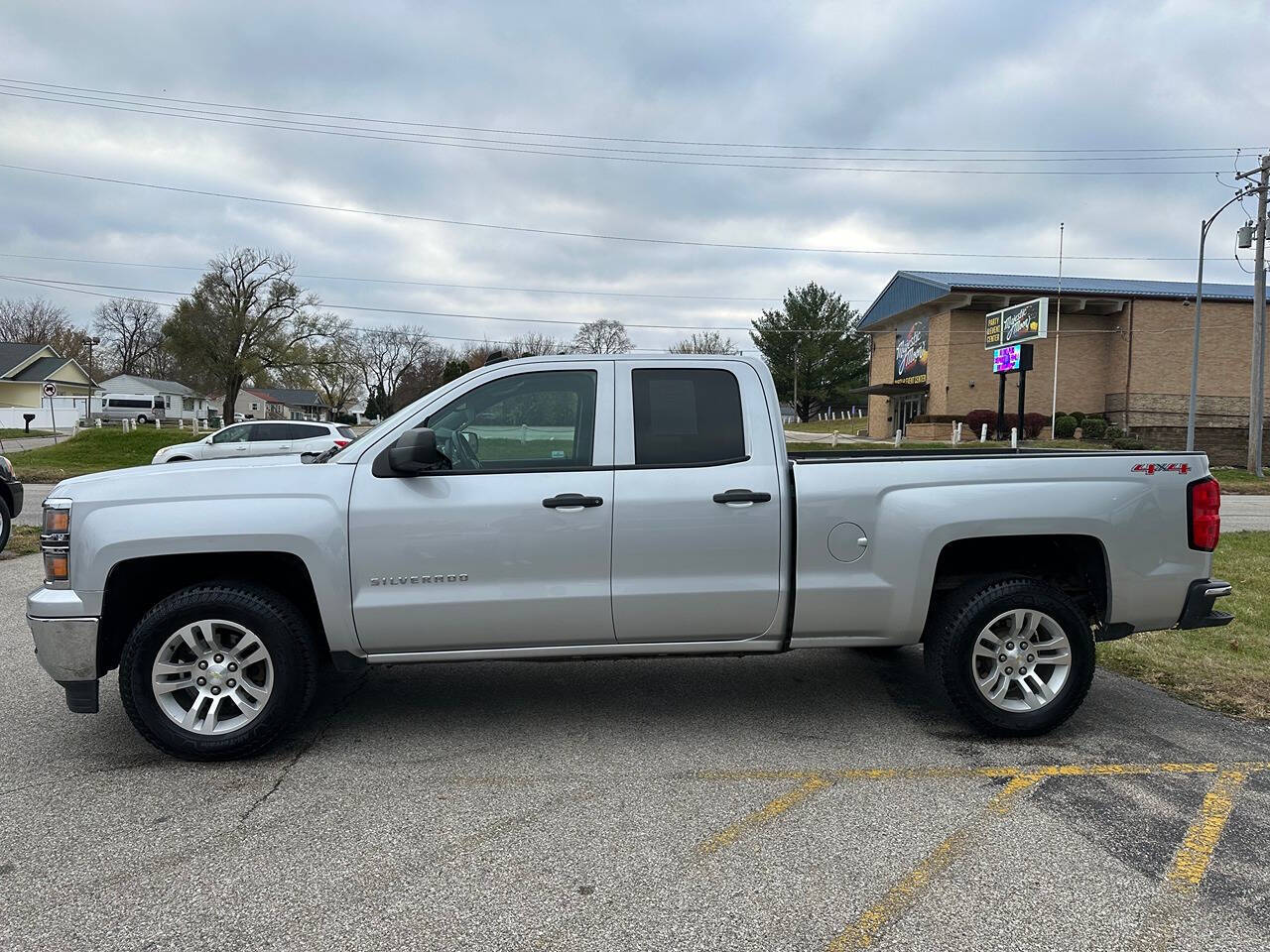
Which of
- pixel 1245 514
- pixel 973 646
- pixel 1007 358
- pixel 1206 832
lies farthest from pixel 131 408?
pixel 1206 832

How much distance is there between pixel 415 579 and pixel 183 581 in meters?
1.23

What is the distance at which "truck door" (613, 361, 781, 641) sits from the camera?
13.4 feet

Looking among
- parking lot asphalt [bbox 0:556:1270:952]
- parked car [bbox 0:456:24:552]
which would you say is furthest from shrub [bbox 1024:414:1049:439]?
parked car [bbox 0:456:24:552]

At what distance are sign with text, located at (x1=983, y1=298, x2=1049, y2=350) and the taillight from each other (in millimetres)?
32840

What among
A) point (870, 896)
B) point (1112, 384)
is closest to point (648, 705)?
point (870, 896)

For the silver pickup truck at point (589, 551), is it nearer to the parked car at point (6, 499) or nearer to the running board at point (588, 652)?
the running board at point (588, 652)

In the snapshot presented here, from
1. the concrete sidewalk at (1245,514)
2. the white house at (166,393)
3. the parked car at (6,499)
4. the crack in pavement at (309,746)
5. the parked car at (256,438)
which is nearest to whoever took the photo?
the crack in pavement at (309,746)

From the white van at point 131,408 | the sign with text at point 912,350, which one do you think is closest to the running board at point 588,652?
the sign with text at point 912,350

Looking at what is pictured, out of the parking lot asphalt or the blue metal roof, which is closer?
the parking lot asphalt

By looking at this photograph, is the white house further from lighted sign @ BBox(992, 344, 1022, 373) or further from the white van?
lighted sign @ BBox(992, 344, 1022, 373)

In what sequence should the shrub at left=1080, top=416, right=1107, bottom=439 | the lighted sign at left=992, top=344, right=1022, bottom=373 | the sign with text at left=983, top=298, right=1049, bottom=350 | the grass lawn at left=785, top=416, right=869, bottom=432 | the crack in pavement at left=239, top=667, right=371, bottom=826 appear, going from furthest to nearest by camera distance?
1. the grass lawn at left=785, top=416, right=869, bottom=432
2. the shrub at left=1080, top=416, right=1107, bottom=439
3. the lighted sign at left=992, top=344, right=1022, bottom=373
4. the sign with text at left=983, top=298, right=1049, bottom=350
5. the crack in pavement at left=239, top=667, right=371, bottom=826

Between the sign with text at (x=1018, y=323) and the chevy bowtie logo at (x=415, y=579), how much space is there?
115 ft

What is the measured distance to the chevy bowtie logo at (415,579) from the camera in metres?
3.98

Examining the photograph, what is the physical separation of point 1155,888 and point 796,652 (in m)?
3.10
